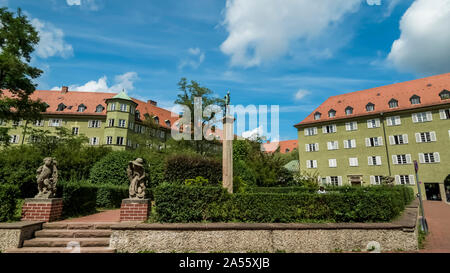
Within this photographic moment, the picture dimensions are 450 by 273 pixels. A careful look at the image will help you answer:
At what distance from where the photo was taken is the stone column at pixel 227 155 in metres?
8.77

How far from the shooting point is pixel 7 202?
6547mm

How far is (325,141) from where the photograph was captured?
38562mm

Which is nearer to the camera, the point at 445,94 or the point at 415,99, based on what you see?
the point at 445,94

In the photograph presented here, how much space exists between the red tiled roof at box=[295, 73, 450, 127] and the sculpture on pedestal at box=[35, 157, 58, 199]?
38689mm

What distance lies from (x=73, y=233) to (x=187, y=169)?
10.8 metres

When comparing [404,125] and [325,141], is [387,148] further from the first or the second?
[325,141]

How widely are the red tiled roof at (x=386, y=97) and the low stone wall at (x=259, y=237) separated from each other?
1319 inches

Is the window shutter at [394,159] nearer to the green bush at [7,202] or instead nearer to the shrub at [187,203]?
the shrub at [187,203]

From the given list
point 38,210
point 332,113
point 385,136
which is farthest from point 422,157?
point 38,210

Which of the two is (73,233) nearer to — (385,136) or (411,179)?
(411,179)

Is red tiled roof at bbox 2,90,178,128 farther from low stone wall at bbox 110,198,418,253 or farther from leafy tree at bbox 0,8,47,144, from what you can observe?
low stone wall at bbox 110,198,418,253

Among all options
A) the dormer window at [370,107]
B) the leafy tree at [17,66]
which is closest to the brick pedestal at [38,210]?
the leafy tree at [17,66]

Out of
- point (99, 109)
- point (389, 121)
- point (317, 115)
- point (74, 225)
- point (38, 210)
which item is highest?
point (99, 109)

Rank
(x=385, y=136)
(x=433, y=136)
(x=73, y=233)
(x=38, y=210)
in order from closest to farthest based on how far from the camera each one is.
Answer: (x=73, y=233) < (x=38, y=210) < (x=433, y=136) < (x=385, y=136)
